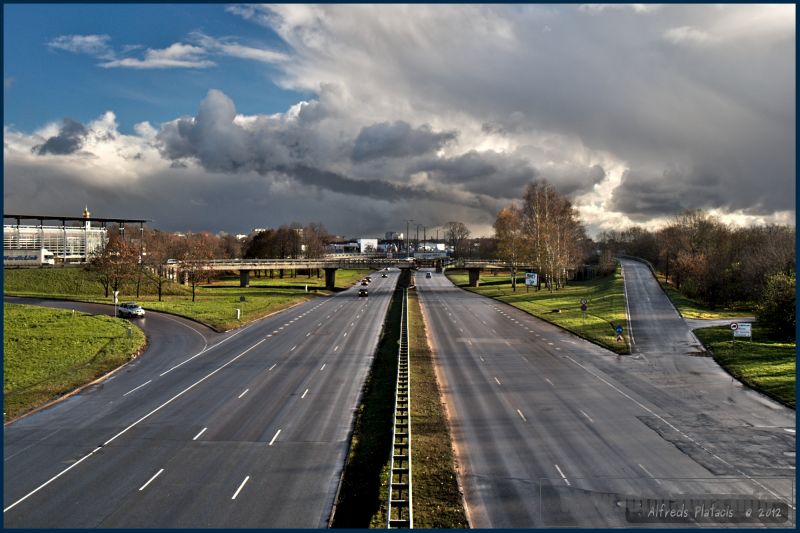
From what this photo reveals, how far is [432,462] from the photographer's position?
21344 mm

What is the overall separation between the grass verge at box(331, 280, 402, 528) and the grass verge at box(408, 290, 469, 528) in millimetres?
1139

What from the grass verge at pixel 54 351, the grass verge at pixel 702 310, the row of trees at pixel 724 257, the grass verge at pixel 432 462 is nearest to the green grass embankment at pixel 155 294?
the grass verge at pixel 54 351

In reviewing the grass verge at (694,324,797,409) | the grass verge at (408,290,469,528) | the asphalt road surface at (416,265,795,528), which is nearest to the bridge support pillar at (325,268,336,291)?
the asphalt road surface at (416,265,795,528)

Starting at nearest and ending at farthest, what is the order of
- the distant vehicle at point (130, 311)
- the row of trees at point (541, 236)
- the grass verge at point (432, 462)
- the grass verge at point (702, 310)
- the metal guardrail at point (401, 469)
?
the metal guardrail at point (401, 469)
the grass verge at point (432, 462)
the distant vehicle at point (130, 311)
the grass verge at point (702, 310)
the row of trees at point (541, 236)

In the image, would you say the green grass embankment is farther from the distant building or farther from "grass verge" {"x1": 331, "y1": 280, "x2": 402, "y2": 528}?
"grass verge" {"x1": 331, "y1": 280, "x2": 402, "y2": 528}

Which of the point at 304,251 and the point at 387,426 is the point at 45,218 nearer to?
the point at 304,251

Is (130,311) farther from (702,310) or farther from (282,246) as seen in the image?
(282,246)

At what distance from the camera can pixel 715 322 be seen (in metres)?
60.9

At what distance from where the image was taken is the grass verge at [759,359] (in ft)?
112

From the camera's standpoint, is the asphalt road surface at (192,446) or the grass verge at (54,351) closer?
the asphalt road surface at (192,446)

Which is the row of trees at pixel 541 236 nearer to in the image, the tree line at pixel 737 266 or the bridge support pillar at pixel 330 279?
the tree line at pixel 737 266

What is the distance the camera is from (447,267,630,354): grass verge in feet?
180

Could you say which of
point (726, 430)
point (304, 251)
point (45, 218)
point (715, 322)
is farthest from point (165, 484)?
point (304, 251)

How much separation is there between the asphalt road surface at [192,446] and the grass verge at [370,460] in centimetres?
51
